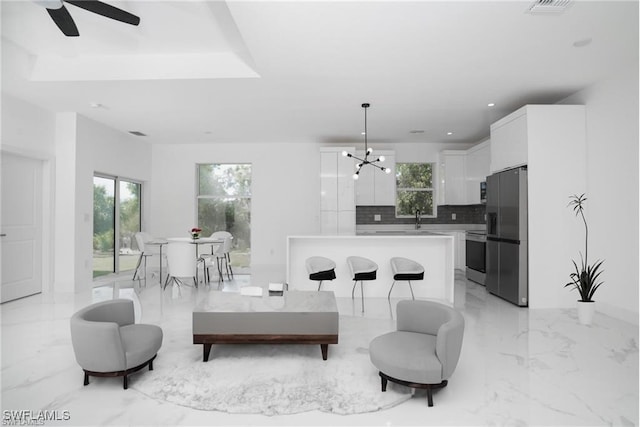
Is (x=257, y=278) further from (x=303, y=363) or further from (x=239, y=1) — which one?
(x=239, y=1)

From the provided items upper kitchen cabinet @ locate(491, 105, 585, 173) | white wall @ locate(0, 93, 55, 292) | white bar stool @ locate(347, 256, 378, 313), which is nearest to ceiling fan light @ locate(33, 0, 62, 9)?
white wall @ locate(0, 93, 55, 292)

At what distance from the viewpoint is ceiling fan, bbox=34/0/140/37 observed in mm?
2457

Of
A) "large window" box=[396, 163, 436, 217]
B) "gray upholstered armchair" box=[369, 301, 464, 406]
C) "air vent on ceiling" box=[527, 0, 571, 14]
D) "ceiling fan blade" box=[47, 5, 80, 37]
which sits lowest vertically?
"gray upholstered armchair" box=[369, 301, 464, 406]

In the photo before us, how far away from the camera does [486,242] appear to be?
228 inches

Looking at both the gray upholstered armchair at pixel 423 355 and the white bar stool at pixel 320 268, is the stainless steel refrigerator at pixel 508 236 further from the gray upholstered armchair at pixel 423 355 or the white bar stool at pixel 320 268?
the gray upholstered armchair at pixel 423 355

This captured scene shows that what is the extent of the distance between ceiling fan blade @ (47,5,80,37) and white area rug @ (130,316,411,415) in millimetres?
2687

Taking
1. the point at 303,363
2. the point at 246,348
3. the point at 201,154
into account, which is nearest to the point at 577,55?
the point at 303,363

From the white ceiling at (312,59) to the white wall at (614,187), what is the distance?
271mm

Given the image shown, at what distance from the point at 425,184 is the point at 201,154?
16.8ft

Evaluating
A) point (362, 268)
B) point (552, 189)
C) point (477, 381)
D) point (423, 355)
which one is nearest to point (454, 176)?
point (552, 189)

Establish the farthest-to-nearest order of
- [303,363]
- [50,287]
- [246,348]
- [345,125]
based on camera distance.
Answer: [345,125] < [50,287] < [246,348] < [303,363]

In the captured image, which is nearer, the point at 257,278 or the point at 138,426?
the point at 138,426

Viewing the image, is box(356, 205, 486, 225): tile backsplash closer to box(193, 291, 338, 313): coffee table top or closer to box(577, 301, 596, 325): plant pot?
box(577, 301, 596, 325): plant pot

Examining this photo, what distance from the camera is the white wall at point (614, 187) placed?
4062 mm
